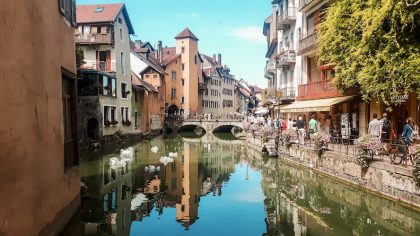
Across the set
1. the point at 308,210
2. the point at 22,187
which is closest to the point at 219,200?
the point at 308,210

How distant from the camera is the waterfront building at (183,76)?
7050 centimetres

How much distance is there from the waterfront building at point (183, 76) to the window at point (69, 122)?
56131 mm

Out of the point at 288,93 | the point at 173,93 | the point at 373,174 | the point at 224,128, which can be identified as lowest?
the point at 373,174

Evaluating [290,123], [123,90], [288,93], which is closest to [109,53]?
[123,90]

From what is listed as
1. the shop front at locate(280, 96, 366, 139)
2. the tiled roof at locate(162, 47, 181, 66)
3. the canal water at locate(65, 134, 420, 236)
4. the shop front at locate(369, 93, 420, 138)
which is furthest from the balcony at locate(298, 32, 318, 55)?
the tiled roof at locate(162, 47, 181, 66)

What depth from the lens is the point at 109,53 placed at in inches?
1604

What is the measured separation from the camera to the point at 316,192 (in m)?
17.3

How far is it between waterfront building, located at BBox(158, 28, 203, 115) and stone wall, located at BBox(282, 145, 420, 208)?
50.0m

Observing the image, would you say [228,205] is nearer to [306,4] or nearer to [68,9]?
[68,9]

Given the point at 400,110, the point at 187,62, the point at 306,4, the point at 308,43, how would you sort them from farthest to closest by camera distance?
1. the point at 187,62
2. the point at 306,4
3. the point at 308,43
4. the point at 400,110

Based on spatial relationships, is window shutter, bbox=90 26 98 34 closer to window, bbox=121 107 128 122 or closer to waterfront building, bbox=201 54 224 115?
window, bbox=121 107 128 122

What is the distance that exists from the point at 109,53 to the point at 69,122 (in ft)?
96.0

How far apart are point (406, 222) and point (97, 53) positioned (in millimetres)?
35596

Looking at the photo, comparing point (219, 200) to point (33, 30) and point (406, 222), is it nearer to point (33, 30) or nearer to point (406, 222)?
point (406, 222)
